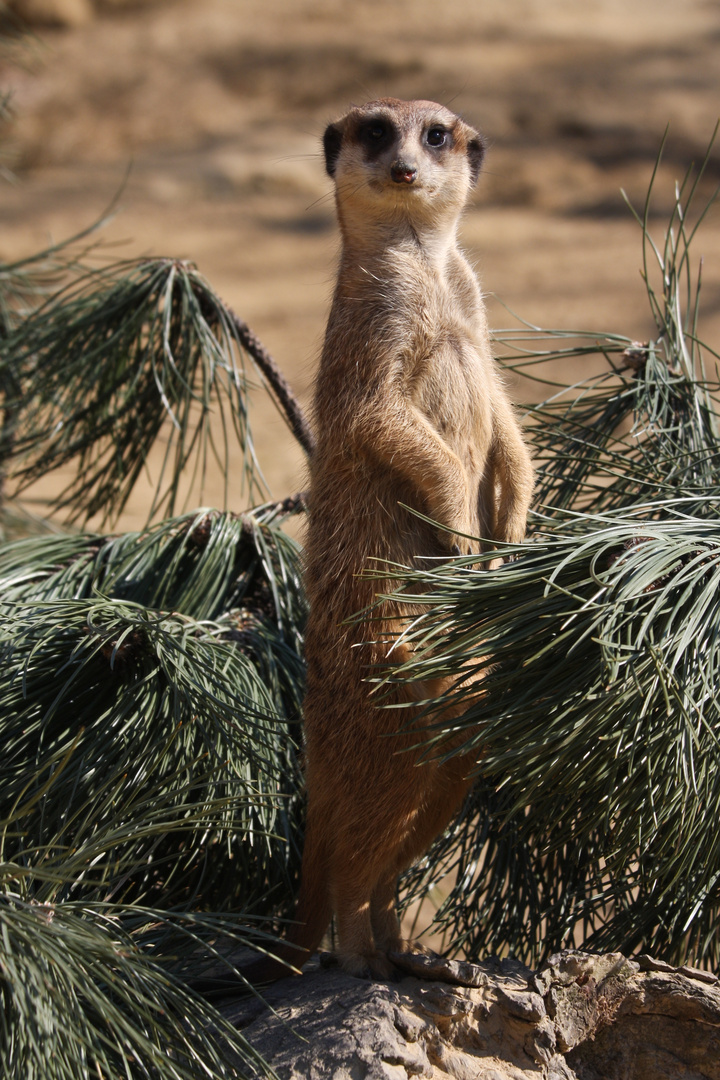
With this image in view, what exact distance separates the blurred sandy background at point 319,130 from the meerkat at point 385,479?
5011mm

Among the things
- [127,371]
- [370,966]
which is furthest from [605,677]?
[127,371]

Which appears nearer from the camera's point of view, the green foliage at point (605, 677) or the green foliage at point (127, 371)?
the green foliage at point (605, 677)

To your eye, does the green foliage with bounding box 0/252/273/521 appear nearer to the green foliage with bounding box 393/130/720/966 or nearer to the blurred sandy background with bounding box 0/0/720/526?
the green foliage with bounding box 393/130/720/966

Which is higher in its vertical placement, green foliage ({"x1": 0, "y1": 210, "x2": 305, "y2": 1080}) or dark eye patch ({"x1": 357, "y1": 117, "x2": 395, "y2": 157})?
dark eye patch ({"x1": 357, "y1": 117, "x2": 395, "y2": 157})

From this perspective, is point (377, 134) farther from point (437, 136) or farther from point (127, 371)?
point (127, 371)

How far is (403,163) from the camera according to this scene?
1867 mm

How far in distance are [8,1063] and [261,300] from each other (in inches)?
325

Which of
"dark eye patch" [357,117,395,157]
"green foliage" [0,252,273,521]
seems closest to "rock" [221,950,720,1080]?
"green foliage" [0,252,273,521]

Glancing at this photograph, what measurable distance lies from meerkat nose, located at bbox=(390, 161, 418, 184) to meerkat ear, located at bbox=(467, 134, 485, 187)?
Answer: 30cm

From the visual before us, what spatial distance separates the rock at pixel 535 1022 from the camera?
1259 mm

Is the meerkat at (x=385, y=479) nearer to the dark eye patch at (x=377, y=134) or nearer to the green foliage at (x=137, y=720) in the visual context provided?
the dark eye patch at (x=377, y=134)

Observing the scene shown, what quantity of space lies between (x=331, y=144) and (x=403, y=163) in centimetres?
36

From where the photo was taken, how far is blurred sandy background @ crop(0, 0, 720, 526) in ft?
28.7

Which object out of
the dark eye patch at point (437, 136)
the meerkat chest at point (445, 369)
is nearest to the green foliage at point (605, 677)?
the meerkat chest at point (445, 369)
